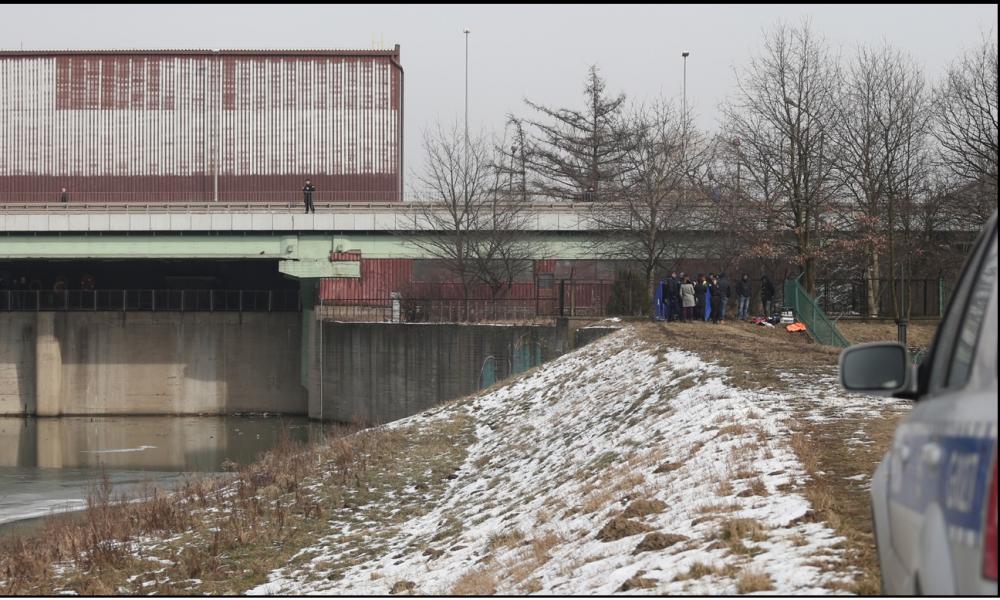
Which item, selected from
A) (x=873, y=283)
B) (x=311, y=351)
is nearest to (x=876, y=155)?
(x=873, y=283)

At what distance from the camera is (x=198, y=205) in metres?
53.5

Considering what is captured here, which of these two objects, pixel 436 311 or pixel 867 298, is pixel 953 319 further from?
pixel 436 311

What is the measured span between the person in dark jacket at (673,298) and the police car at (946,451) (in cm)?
3215

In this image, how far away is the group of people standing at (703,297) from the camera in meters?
36.4

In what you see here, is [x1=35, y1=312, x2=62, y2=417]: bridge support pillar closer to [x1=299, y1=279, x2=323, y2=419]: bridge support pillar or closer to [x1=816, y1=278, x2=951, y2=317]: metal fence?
[x1=299, y1=279, x2=323, y2=419]: bridge support pillar

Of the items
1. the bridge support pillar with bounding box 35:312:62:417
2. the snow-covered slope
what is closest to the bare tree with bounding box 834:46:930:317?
the snow-covered slope

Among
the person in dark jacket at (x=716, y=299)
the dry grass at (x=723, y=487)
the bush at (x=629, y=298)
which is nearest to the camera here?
the dry grass at (x=723, y=487)

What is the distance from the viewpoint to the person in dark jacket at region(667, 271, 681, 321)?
3681 centimetres

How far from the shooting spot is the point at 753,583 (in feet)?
22.2

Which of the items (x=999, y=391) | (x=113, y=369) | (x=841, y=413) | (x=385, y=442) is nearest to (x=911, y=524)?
(x=999, y=391)

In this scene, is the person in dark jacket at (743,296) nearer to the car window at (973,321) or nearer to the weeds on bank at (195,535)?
the weeds on bank at (195,535)

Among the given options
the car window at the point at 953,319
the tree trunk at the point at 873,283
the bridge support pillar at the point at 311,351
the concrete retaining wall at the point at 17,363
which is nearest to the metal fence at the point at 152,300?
the concrete retaining wall at the point at 17,363

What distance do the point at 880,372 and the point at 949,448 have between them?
150cm

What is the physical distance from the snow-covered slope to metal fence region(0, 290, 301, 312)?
1639 inches
